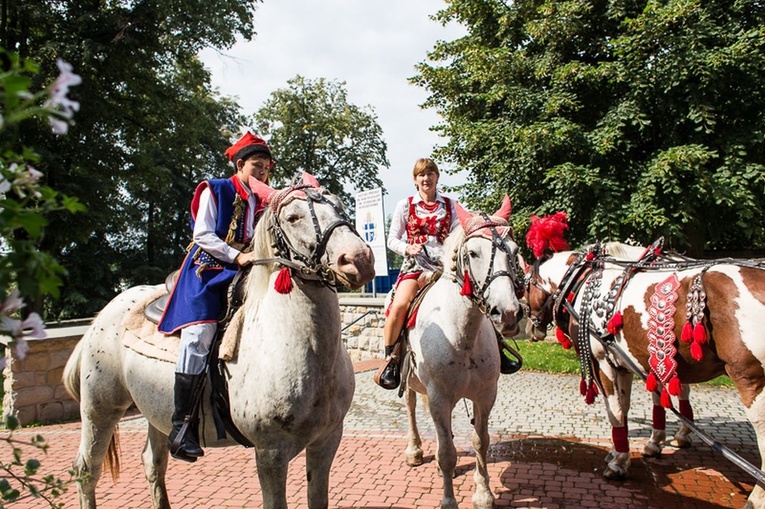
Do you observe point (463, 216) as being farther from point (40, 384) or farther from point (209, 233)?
point (40, 384)

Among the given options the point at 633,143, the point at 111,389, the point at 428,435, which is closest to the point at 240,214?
the point at 111,389

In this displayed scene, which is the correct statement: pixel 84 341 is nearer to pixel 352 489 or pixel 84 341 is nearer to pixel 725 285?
pixel 352 489

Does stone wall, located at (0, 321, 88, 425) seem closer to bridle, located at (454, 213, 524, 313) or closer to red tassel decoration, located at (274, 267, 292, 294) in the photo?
red tassel decoration, located at (274, 267, 292, 294)

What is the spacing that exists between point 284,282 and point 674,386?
3.10 meters

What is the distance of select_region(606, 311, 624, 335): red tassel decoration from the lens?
4.32 m

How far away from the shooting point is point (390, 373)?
476 centimetres

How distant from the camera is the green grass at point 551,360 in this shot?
9.90m

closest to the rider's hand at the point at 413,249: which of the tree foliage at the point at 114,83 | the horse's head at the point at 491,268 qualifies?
the horse's head at the point at 491,268

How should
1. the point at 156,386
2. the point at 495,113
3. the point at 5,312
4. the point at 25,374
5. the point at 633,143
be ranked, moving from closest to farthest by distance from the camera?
the point at 5,312 → the point at 156,386 → the point at 25,374 → the point at 633,143 → the point at 495,113

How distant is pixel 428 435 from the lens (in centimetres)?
609

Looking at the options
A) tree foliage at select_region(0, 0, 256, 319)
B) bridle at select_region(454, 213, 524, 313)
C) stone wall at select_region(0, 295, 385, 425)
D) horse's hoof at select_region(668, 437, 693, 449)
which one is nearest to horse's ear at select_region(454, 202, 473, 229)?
bridle at select_region(454, 213, 524, 313)

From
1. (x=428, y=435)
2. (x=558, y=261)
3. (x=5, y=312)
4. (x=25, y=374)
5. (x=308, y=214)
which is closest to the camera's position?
(x=5, y=312)

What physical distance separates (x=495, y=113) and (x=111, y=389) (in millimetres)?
10973

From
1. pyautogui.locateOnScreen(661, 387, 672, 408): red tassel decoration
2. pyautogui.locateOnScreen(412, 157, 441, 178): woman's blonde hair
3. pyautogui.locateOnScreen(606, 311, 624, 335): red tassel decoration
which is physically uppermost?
pyautogui.locateOnScreen(412, 157, 441, 178): woman's blonde hair
